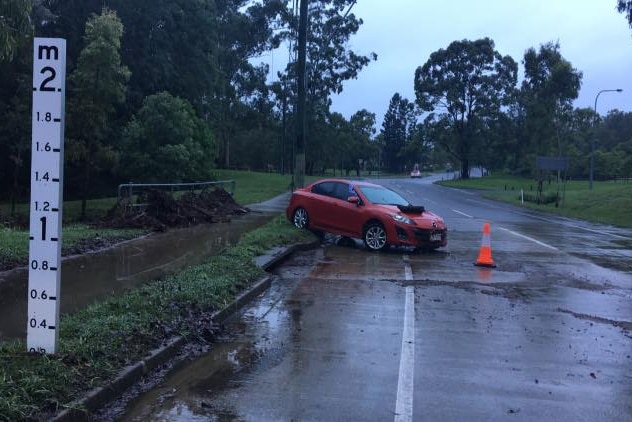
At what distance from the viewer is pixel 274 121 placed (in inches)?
3068

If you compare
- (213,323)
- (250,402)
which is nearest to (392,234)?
(213,323)

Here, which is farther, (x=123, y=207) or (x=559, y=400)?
(x=123, y=207)

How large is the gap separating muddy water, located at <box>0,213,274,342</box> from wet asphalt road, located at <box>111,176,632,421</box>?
1.85m

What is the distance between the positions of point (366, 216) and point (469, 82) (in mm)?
65178

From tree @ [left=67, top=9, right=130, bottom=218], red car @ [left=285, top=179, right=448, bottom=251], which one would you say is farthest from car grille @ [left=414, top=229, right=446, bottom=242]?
tree @ [left=67, top=9, right=130, bottom=218]

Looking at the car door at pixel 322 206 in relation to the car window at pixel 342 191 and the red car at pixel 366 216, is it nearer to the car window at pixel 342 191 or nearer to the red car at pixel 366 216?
the red car at pixel 366 216

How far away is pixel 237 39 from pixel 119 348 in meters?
55.0

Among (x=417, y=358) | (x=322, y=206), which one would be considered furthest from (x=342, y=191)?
(x=417, y=358)

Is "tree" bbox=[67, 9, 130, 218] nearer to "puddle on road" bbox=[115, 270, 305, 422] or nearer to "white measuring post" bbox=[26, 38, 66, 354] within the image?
"puddle on road" bbox=[115, 270, 305, 422]

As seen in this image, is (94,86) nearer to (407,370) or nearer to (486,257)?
(486,257)

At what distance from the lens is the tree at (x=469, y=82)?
7425cm

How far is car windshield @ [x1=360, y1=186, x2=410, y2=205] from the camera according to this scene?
14.7 m

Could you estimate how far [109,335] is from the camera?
19.1 feet

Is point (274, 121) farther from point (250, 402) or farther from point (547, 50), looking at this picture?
point (250, 402)
